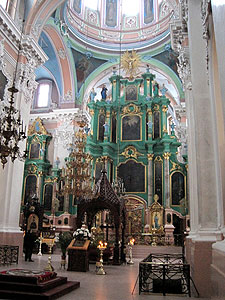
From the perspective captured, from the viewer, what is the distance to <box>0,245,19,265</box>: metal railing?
8930mm

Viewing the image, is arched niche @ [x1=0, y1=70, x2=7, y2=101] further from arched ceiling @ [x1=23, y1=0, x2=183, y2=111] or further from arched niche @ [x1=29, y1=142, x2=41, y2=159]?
arched niche @ [x1=29, y1=142, x2=41, y2=159]

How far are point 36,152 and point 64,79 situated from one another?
16.7 feet

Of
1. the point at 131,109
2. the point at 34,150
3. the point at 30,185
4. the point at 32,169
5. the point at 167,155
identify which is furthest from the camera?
the point at 131,109

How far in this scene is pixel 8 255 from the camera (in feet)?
31.4

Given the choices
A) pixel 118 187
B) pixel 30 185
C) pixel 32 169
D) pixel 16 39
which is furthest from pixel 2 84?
pixel 30 185

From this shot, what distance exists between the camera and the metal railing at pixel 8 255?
893 centimetres

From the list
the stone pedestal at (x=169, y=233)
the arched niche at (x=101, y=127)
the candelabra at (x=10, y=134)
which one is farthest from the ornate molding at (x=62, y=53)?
the candelabra at (x=10, y=134)

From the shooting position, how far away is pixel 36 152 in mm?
19703

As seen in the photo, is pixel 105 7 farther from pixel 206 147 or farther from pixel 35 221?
pixel 206 147

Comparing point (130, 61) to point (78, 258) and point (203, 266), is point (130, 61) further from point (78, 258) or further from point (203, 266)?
point (203, 266)

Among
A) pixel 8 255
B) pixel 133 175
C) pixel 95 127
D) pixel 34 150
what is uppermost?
pixel 95 127

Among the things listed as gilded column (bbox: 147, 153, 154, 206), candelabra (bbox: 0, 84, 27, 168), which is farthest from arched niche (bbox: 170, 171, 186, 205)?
candelabra (bbox: 0, 84, 27, 168)

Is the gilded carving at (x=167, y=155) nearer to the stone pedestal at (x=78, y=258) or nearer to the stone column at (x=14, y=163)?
the stone column at (x=14, y=163)

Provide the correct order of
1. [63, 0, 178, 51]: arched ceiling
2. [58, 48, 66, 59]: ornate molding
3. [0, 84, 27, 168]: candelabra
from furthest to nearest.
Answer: [63, 0, 178, 51]: arched ceiling, [58, 48, 66, 59]: ornate molding, [0, 84, 27, 168]: candelabra
